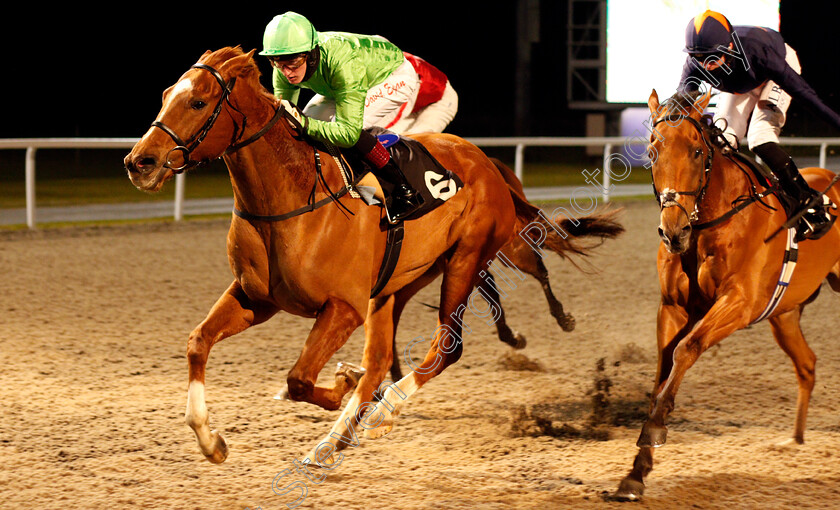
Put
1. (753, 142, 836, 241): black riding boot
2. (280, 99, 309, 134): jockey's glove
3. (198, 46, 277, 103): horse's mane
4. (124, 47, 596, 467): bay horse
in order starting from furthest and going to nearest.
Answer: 1. (753, 142, 836, 241): black riding boot
2. (280, 99, 309, 134): jockey's glove
3. (198, 46, 277, 103): horse's mane
4. (124, 47, 596, 467): bay horse

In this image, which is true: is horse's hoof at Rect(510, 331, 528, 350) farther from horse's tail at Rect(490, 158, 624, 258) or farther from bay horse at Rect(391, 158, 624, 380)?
horse's tail at Rect(490, 158, 624, 258)

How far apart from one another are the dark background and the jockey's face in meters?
17.7

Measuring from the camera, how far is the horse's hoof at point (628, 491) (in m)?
3.18

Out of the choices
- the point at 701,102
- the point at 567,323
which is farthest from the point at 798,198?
the point at 567,323

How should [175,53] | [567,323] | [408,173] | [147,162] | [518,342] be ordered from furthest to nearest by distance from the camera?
1. [175,53]
2. [567,323]
3. [518,342]
4. [408,173]
5. [147,162]

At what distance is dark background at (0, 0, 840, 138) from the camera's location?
2348 centimetres

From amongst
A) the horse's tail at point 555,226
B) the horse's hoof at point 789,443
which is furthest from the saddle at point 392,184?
the horse's hoof at point 789,443

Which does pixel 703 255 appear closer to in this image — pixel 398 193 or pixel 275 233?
pixel 398 193

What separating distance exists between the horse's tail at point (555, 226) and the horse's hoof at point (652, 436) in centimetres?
156

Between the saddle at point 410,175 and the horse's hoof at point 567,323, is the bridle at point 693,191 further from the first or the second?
the horse's hoof at point 567,323

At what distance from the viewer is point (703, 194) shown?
350 cm

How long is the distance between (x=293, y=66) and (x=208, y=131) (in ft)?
1.63

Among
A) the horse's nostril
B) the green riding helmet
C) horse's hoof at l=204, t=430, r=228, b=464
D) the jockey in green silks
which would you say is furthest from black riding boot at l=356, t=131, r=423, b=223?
horse's hoof at l=204, t=430, r=228, b=464

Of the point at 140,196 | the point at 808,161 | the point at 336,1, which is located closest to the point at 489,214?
the point at 140,196
